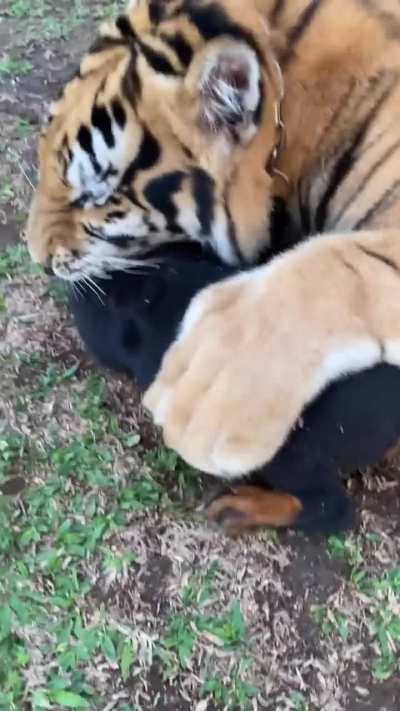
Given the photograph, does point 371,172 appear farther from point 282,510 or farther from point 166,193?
point 282,510

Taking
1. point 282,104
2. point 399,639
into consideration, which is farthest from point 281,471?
point 282,104

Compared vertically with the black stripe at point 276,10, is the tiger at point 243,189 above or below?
below

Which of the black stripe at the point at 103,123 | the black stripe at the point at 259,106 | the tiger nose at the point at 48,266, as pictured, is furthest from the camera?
the tiger nose at the point at 48,266

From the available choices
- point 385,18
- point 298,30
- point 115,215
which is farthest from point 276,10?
point 115,215

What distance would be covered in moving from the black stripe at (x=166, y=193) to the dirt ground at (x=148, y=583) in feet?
1.06

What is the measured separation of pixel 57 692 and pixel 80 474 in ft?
1.27

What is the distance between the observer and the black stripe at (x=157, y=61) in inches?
63.8

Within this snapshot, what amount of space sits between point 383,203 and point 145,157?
0.39 metres

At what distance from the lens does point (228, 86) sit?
1.52m

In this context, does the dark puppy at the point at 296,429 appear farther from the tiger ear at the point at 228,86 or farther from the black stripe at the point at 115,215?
the tiger ear at the point at 228,86

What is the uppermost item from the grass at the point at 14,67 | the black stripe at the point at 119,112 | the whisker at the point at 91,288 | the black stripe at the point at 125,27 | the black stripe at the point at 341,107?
the black stripe at the point at 341,107

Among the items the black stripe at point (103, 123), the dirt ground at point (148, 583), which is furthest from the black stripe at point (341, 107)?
the dirt ground at point (148, 583)

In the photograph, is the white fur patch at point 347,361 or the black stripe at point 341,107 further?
the black stripe at point 341,107

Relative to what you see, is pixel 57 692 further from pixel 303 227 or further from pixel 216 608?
pixel 303 227
